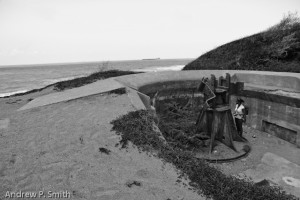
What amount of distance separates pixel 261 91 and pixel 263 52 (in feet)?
32.1

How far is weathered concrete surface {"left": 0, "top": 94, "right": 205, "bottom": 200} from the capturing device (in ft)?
11.3

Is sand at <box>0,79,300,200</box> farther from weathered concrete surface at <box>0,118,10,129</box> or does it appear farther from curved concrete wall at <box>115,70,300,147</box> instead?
curved concrete wall at <box>115,70,300,147</box>

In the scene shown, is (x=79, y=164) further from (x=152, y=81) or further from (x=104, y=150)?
(x=152, y=81)

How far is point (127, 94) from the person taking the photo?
775cm

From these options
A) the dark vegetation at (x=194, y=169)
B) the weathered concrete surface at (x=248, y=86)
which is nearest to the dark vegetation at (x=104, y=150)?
the dark vegetation at (x=194, y=169)

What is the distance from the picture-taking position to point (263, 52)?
17500 millimetres

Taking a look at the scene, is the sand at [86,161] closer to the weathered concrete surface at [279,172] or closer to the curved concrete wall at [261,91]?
the weathered concrete surface at [279,172]

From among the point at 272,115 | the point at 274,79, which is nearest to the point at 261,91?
the point at 272,115

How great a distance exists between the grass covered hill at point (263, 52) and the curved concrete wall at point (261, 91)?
5.46 metres

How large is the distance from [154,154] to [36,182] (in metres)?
2.09

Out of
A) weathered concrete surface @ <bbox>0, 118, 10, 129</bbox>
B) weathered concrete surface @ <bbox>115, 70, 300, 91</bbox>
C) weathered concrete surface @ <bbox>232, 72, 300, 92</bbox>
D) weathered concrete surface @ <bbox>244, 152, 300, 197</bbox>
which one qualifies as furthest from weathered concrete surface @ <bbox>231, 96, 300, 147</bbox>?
weathered concrete surface @ <bbox>0, 118, 10, 129</bbox>

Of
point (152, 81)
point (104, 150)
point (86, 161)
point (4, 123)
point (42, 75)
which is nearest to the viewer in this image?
point (86, 161)

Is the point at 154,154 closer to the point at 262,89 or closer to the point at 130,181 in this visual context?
the point at 130,181

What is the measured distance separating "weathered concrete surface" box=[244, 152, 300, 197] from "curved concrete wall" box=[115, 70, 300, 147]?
1.99 metres
